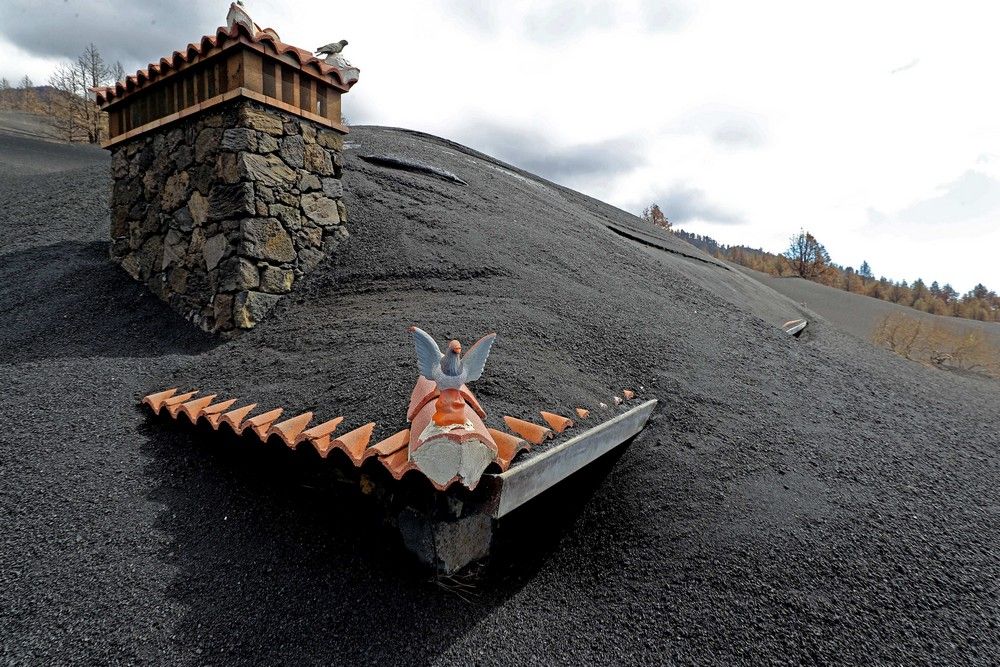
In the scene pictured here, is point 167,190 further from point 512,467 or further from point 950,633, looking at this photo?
point 950,633

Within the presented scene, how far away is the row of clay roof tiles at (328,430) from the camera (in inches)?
107

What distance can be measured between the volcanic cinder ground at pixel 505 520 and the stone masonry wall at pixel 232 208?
0.31m

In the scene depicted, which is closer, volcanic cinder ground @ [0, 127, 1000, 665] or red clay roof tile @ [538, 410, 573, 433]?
volcanic cinder ground @ [0, 127, 1000, 665]

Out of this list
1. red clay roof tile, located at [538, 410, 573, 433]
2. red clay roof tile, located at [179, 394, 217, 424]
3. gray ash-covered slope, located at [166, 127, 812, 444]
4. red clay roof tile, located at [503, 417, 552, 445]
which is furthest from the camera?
gray ash-covered slope, located at [166, 127, 812, 444]

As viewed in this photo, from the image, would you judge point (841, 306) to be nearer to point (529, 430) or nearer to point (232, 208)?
point (529, 430)

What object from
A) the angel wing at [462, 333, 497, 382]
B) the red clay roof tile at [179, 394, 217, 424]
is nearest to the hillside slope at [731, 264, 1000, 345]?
the angel wing at [462, 333, 497, 382]

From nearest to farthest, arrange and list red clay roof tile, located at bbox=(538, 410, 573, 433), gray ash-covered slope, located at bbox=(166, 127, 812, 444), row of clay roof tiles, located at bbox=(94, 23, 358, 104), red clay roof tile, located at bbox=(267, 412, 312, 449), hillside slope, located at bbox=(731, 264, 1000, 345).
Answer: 1. red clay roof tile, located at bbox=(267, 412, 312, 449)
2. red clay roof tile, located at bbox=(538, 410, 573, 433)
3. gray ash-covered slope, located at bbox=(166, 127, 812, 444)
4. row of clay roof tiles, located at bbox=(94, 23, 358, 104)
5. hillside slope, located at bbox=(731, 264, 1000, 345)

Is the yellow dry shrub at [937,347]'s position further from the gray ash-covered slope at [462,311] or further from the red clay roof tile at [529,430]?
the red clay roof tile at [529,430]

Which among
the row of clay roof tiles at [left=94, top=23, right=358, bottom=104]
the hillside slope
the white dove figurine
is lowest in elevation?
the white dove figurine

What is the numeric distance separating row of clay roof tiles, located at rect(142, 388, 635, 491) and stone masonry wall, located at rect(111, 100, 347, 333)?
1.38m

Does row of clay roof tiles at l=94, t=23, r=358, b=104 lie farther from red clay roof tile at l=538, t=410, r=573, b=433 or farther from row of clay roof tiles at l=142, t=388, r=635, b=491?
red clay roof tile at l=538, t=410, r=573, b=433

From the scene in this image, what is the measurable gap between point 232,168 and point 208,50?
1216 mm

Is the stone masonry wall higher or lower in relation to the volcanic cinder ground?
higher

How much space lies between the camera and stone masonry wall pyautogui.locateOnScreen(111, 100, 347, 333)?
504 centimetres
